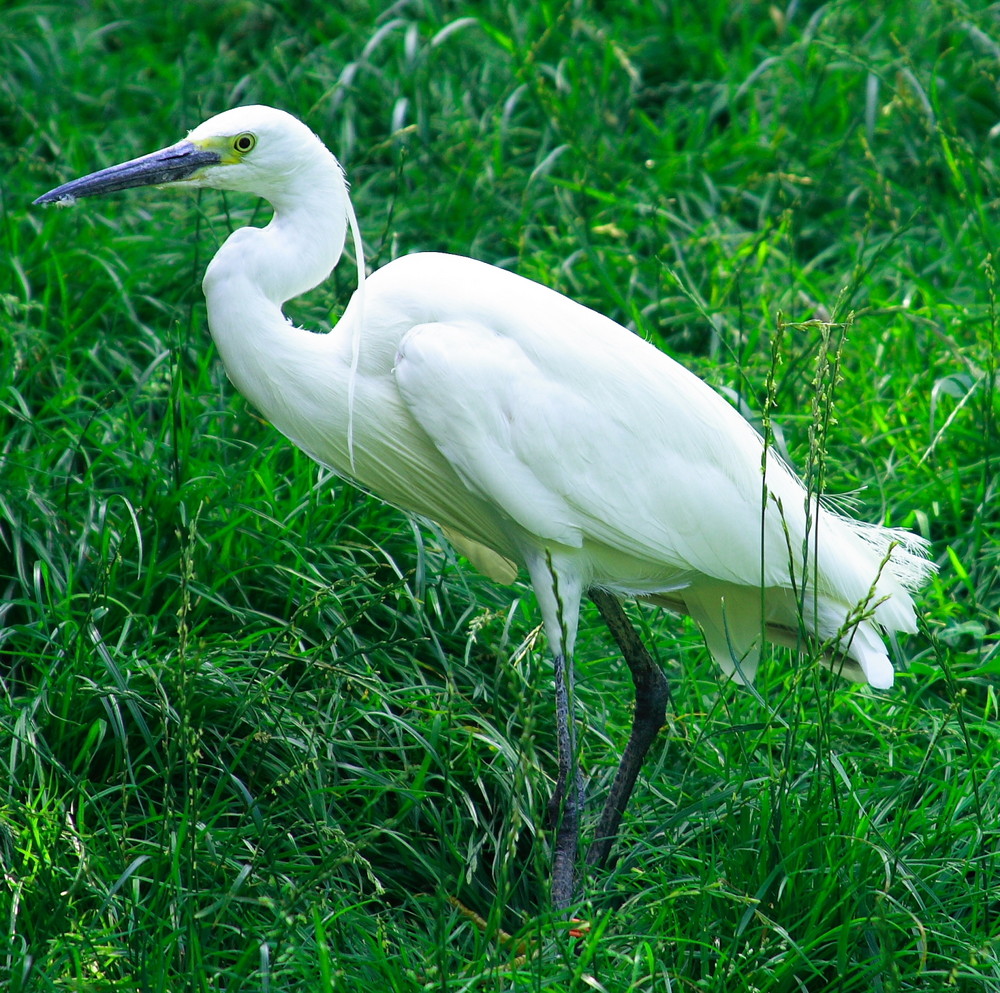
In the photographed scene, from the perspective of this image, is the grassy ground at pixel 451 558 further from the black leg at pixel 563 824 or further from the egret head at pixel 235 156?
the egret head at pixel 235 156

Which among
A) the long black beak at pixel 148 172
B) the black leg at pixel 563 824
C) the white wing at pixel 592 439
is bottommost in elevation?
the black leg at pixel 563 824

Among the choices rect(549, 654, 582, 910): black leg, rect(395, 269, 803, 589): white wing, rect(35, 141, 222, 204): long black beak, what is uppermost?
rect(35, 141, 222, 204): long black beak

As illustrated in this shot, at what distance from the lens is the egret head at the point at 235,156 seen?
2486mm

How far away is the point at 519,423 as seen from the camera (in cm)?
251

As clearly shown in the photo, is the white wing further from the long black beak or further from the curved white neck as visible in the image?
the long black beak

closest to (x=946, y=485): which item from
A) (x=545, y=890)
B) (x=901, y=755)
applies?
(x=901, y=755)

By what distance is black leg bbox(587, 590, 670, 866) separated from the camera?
2.78 meters

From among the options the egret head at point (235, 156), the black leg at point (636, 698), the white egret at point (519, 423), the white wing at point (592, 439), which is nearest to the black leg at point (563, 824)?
the white egret at point (519, 423)

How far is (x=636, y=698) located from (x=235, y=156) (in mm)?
1451

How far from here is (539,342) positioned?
2568mm

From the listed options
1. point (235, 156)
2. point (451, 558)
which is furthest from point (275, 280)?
point (451, 558)

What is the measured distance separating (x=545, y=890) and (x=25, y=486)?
5.79 feet

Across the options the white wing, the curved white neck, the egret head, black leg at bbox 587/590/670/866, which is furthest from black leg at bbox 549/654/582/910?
the egret head

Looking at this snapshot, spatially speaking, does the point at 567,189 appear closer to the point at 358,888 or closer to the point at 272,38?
the point at 272,38
